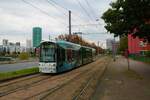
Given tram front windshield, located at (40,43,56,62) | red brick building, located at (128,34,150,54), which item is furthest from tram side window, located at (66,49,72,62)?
red brick building, located at (128,34,150,54)

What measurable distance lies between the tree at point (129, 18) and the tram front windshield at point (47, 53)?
8.01 metres

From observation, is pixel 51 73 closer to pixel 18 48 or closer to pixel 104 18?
pixel 104 18

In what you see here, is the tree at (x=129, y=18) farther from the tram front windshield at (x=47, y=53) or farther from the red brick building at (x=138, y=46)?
the red brick building at (x=138, y=46)

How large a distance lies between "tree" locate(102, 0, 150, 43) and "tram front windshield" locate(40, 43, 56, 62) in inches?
315

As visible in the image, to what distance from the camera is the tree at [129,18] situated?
29359mm

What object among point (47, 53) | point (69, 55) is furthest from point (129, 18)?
point (47, 53)

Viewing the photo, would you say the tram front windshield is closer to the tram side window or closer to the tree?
the tram side window

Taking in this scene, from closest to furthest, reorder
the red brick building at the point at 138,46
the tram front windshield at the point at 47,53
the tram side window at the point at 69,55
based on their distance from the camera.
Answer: the tram front windshield at the point at 47,53
the tram side window at the point at 69,55
the red brick building at the point at 138,46

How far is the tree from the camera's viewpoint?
96.3 ft

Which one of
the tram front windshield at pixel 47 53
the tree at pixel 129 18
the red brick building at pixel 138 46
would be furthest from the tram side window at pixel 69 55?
the red brick building at pixel 138 46

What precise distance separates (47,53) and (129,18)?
8.80m

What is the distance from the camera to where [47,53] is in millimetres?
28781

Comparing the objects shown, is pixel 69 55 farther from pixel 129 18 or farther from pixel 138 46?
pixel 138 46

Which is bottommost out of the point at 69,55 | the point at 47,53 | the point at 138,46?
the point at 69,55
